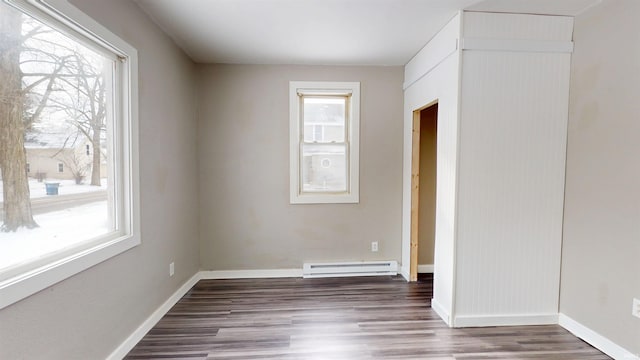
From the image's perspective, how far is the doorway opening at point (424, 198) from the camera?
3.46 m

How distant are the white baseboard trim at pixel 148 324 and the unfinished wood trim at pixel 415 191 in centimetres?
254

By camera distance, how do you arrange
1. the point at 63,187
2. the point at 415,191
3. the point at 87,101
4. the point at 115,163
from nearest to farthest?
the point at 63,187 < the point at 87,101 < the point at 115,163 < the point at 415,191

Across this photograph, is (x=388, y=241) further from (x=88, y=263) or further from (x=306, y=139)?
(x=88, y=263)

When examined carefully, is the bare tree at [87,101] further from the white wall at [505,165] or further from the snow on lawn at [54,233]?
the white wall at [505,165]

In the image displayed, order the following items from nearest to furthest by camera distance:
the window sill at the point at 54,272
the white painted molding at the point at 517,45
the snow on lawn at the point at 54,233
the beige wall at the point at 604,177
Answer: the window sill at the point at 54,272, the snow on lawn at the point at 54,233, the beige wall at the point at 604,177, the white painted molding at the point at 517,45

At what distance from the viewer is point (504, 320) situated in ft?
8.07

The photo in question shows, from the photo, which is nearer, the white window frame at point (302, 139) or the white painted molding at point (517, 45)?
the white painted molding at point (517, 45)

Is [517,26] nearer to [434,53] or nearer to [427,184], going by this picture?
[434,53]

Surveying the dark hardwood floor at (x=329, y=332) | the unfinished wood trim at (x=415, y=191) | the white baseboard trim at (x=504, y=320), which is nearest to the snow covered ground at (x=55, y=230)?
the dark hardwood floor at (x=329, y=332)

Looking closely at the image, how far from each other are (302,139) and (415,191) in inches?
59.0

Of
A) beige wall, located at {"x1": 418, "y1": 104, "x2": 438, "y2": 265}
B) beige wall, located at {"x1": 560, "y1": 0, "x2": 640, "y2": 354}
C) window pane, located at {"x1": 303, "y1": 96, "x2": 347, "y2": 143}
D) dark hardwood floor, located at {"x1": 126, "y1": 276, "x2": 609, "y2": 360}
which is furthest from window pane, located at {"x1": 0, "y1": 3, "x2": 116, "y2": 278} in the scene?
beige wall, located at {"x1": 560, "y1": 0, "x2": 640, "y2": 354}

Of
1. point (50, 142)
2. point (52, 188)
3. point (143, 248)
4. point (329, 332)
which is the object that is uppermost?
point (50, 142)

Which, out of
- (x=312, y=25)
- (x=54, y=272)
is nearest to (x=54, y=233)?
(x=54, y=272)

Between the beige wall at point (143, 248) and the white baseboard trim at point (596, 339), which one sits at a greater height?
the beige wall at point (143, 248)
